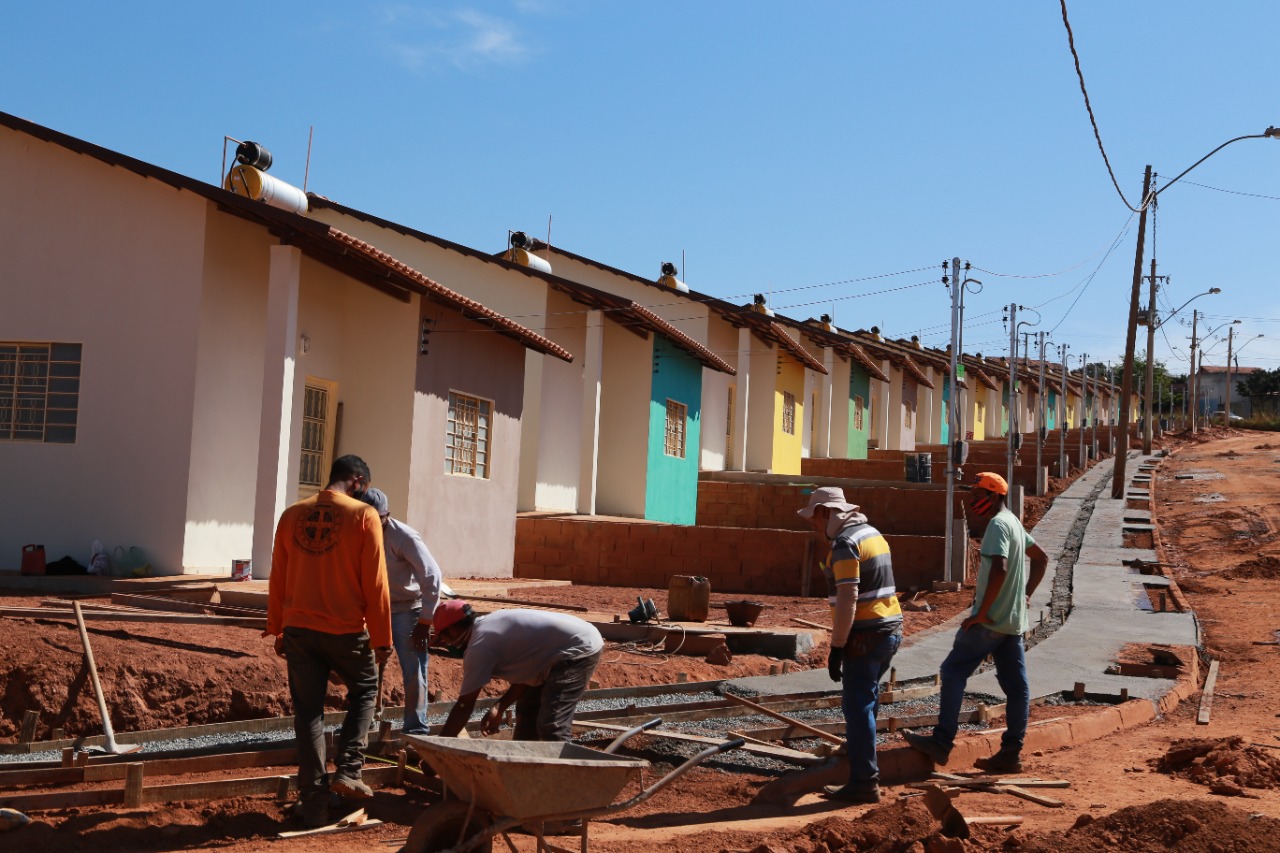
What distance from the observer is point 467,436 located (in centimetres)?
1869

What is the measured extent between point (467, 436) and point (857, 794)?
473 inches

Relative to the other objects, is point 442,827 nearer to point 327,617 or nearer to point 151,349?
point 327,617

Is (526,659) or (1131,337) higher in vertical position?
(1131,337)

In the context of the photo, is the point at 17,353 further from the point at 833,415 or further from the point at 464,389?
the point at 833,415

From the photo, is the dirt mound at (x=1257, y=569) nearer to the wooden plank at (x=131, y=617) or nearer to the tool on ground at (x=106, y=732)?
the wooden plank at (x=131, y=617)

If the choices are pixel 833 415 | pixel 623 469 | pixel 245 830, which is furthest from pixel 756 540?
pixel 833 415

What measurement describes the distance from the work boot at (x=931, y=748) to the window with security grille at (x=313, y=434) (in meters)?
10.1

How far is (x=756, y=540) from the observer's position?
2144 cm

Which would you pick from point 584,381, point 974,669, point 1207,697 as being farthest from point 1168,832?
point 584,381

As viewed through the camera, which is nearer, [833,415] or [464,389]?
[464,389]

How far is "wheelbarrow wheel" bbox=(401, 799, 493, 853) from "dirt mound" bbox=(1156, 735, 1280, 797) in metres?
4.53

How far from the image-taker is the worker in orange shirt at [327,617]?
6.45 m

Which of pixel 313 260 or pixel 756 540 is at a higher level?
pixel 313 260

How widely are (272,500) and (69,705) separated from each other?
5984mm
